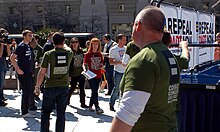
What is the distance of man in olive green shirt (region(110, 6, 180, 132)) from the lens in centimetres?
204

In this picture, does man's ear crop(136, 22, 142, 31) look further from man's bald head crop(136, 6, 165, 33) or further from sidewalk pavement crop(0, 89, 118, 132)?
sidewalk pavement crop(0, 89, 118, 132)

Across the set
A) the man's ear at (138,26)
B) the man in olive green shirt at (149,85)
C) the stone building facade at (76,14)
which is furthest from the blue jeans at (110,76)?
the stone building facade at (76,14)

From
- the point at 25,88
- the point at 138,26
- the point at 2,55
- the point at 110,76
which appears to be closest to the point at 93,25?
the point at 110,76

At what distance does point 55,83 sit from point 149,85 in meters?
2.94

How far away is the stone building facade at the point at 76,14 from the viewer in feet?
134

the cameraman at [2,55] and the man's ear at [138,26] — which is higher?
the man's ear at [138,26]

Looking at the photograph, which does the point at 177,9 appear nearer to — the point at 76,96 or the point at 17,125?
the point at 76,96

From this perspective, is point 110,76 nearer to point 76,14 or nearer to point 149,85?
point 149,85

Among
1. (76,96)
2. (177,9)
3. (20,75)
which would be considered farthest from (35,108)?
(177,9)

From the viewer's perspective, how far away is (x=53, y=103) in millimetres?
4797

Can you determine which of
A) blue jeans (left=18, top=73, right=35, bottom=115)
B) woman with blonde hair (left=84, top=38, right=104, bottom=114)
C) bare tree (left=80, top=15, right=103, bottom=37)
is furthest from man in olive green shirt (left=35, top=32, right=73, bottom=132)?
bare tree (left=80, top=15, right=103, bottom=37)

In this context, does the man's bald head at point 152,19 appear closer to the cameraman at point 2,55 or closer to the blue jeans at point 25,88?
the blue jeans at point 25,88

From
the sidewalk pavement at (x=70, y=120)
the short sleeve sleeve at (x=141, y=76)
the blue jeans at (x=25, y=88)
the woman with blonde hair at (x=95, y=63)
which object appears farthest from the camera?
the woman with blonde hair at (x=95, y=63)

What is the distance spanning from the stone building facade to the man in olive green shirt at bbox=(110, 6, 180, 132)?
37.9 metres
